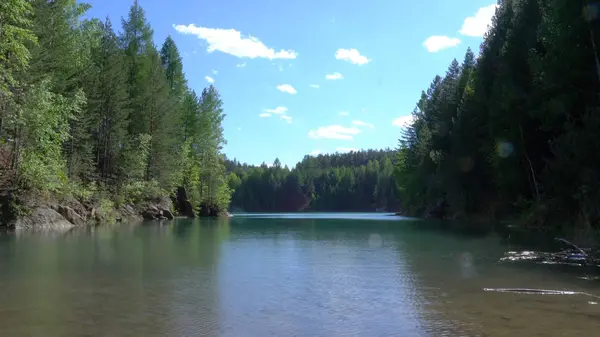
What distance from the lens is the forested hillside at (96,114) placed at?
28641 millimetres

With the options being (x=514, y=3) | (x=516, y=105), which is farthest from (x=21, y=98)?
(x=514, y=3)

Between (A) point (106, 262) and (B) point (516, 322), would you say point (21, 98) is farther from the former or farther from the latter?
(B) point (516, 322)

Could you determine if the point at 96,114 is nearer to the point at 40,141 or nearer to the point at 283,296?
the point at 40,141

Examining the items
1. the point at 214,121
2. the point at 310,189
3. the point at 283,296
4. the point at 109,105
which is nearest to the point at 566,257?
the point at 283,296

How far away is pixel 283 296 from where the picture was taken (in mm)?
9828

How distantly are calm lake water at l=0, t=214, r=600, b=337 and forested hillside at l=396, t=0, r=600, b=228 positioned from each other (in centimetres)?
841

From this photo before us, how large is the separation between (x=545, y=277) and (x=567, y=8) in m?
16.3

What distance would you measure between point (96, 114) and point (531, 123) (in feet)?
111

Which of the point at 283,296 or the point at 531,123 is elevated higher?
the point at 531,123

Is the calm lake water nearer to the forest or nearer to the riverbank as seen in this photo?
the forest

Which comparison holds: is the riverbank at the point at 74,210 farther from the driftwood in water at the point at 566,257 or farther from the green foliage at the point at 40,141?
the driftwood in water at the point at 566,257

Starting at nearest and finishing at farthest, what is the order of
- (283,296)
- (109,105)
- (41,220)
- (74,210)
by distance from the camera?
1. (283,296)
2. (41,220)
3. (74,210)
4. (109,105)

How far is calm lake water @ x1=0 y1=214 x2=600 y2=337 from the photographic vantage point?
23.8 ft

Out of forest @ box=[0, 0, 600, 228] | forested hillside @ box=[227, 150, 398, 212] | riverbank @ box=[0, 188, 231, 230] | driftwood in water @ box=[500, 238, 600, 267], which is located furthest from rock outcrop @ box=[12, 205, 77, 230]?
forested hillside @ box=[227, 150, 398, 212]
